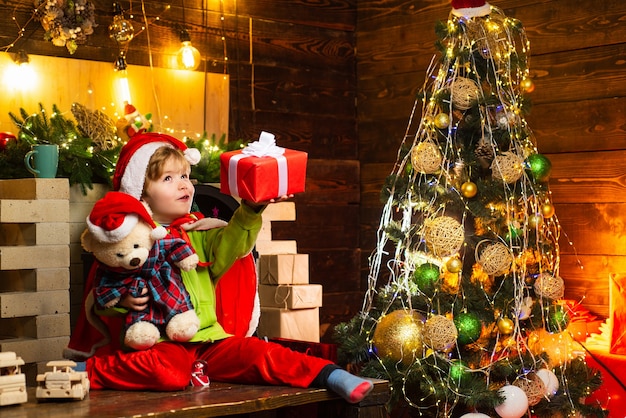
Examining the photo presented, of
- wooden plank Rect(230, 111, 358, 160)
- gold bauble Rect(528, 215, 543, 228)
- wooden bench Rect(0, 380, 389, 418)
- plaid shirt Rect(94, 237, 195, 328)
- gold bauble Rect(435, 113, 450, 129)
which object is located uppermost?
wooden plank Rect(230, 111, 358, 160)

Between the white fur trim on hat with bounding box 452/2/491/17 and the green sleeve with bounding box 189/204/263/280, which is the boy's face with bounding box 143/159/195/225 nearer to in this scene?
the green sleeve with bounding box 189/204/263/280

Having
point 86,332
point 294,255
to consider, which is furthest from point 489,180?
point 86,332

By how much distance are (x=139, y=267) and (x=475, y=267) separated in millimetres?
1307

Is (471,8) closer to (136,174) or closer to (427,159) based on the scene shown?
(427,159)

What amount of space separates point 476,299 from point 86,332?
4.35ft

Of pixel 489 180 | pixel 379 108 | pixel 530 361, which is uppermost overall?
pixel 379 108

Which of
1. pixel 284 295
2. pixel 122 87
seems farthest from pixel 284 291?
pixel 122 87

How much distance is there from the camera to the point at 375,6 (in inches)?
213

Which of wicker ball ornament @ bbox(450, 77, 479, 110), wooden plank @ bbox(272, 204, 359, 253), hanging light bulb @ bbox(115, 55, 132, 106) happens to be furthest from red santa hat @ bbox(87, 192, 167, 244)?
wooden plank @ bbox(272, 204, 359, 253)

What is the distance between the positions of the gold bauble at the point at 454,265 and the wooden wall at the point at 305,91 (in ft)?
5.67

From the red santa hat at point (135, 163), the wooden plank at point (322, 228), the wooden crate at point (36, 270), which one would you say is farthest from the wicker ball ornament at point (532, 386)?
the wooden plank at point (322, 228)

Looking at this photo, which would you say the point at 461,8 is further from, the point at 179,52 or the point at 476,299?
the point at 179,52

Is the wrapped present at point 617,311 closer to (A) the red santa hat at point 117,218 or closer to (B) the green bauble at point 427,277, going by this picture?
(B) the green bauble at point 427,277

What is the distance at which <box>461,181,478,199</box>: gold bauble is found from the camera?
3.52 meters
